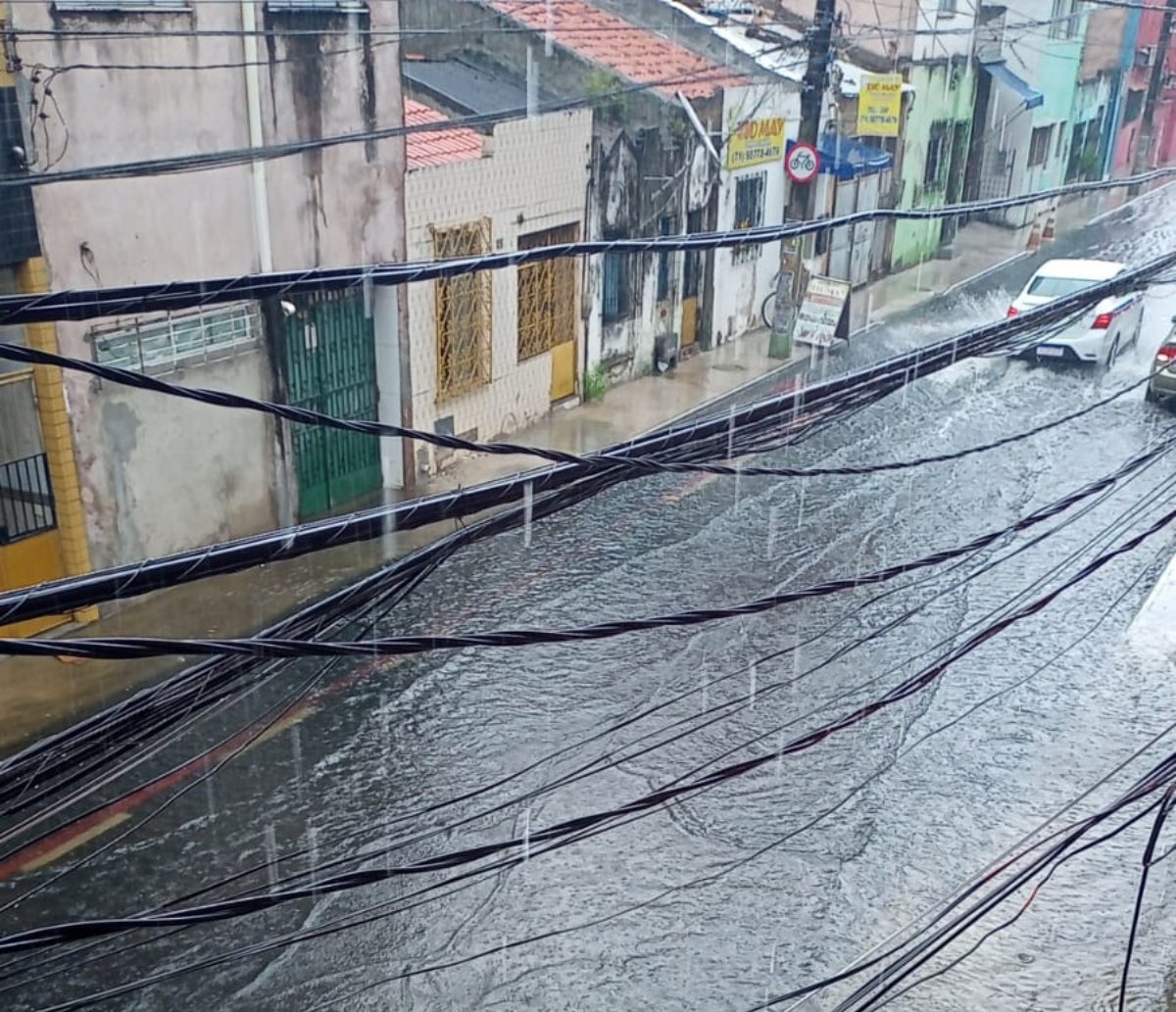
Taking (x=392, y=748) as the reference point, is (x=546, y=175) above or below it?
above

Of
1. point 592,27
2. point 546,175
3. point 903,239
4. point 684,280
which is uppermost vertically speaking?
point 592,27

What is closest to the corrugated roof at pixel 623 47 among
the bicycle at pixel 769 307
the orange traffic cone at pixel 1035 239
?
the bicycle at pixel 769 307

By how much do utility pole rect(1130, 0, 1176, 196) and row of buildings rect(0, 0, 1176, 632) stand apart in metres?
23.9

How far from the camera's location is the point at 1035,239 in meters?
30.7

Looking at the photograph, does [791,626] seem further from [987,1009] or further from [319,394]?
[319,394]

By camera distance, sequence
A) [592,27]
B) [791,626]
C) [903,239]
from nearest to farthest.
A: [791,626]
[592,27]
[903,239]

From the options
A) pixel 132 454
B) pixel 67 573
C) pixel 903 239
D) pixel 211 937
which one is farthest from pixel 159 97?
pixel 903 239

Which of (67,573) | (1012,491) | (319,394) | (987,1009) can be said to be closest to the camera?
(987,1009)

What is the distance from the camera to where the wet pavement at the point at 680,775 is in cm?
653

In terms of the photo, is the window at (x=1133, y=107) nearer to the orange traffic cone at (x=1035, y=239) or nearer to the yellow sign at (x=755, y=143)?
the orange traffic cone at (x=1035, y=239)

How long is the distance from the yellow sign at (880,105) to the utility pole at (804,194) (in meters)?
1.26

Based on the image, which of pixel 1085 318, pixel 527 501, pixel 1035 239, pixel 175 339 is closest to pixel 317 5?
pixel 175 339

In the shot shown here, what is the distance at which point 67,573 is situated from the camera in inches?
380

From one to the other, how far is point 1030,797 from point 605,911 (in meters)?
3.10
